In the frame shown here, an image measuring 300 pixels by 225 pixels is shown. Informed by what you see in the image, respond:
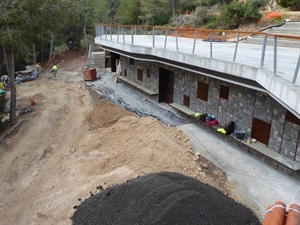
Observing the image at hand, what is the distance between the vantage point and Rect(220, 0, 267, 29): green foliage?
946 inches

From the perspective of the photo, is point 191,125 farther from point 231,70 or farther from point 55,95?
point 55,95

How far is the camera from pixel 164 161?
995cm

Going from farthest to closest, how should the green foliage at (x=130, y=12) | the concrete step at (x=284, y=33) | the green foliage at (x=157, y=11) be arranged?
1. the green foliage at (x=130, y=12)
2. the green foliage at (x=157, y=11)
3. the concrete step at (x=284, y=33)

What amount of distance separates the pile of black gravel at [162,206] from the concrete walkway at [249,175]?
1347mm

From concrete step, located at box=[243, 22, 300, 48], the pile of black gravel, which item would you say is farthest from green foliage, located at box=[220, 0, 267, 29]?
the pile of black gravel

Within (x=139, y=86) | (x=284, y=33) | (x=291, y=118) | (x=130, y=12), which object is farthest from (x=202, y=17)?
(x=291, y=118)

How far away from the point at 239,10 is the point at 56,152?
19.2 metres

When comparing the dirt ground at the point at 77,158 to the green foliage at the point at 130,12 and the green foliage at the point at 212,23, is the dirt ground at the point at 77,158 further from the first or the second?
the green foliage at the point at 130,12

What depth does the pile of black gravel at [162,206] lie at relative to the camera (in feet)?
21.7

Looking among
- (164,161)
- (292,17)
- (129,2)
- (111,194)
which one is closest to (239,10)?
(292,17)

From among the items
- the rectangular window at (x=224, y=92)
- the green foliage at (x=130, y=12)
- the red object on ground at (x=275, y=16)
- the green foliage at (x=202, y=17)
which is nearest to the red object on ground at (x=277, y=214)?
the rectangular window at (x=224, y=92)

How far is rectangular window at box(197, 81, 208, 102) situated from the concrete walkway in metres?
1.68

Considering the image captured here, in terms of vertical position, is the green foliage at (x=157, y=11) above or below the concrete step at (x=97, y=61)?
above

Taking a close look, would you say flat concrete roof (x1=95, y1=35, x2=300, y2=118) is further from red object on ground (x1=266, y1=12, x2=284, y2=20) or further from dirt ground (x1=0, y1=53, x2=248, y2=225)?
red object on ground (x1=266, y1=12, x2=284, y2=20)
